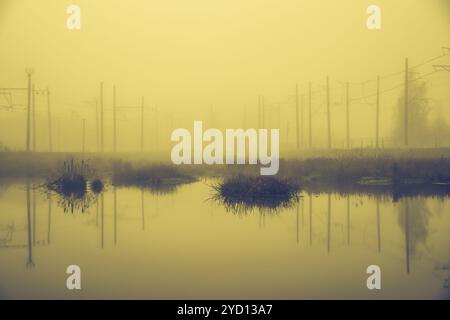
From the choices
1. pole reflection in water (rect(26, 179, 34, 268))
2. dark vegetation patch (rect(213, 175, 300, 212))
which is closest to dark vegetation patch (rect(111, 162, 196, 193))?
dark vegetation patch (rect(213, 175, 300, 212))

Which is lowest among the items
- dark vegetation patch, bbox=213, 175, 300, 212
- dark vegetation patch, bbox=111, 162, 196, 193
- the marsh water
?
the marsh water

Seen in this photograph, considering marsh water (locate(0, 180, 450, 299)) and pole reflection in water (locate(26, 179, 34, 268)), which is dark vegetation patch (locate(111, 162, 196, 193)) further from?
pole reflection in water (locate(26, 179, 34, 268))

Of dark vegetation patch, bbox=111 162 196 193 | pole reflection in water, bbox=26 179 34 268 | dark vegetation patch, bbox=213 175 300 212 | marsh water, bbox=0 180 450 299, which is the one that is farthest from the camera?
dark vegetation patch, bbox=111 162 196 193

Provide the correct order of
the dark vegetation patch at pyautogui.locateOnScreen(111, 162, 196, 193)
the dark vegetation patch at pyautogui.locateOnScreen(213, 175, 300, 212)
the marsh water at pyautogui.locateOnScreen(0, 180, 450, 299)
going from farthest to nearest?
Result: the dark vegetation patch at pyautogui.locateOnScreen(111, 162, 196, 193) < the dark vegetation patch at pyautogui.locateOnScreen(213, 175, 300, 212) < the marsh water at pyautogui.locateOnScreen(0, 180, 450, 299)

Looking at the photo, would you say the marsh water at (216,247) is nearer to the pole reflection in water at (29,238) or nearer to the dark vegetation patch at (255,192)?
the pole reflection in water at (29,238)

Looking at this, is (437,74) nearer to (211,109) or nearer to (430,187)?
(430,187)

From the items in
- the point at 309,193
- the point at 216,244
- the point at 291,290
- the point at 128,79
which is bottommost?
the point at 291,290

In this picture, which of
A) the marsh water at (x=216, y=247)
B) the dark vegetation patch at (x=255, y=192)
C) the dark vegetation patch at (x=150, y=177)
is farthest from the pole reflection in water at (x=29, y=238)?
the dark vegetation patch at (x=255, y=192)

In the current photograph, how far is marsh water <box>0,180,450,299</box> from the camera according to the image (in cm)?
557

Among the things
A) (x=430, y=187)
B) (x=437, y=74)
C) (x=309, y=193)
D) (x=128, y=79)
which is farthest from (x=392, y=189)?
(x=128, y=79)

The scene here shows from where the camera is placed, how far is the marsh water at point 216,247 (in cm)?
557

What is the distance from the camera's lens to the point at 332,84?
301 inches

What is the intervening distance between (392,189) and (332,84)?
2.27 metres

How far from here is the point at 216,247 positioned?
20.6ft
